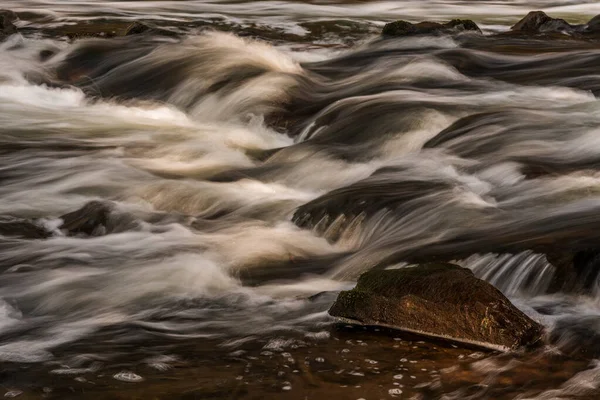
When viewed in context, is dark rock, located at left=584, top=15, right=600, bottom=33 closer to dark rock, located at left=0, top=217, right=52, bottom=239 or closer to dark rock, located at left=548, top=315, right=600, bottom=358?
dark rock, located at left=0, top=217, right=52, bottom=239

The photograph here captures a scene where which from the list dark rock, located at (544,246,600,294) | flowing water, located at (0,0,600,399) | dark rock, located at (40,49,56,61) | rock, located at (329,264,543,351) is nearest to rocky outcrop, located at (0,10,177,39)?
flowing water, located at (0,0,600,399)

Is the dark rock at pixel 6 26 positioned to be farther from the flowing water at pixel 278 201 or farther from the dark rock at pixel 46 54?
the dark rock at pixel 46 54

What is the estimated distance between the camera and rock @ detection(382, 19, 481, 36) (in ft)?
44.5

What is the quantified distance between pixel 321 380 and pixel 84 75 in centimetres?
861

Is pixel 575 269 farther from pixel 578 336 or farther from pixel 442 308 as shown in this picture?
pixel 442 308

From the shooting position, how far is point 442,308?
472 centimetres

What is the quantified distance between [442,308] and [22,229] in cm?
338

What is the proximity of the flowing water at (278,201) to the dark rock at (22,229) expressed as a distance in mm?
79

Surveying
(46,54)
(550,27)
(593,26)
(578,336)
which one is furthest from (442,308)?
(593,26)

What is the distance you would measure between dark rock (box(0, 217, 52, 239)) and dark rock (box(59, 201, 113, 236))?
0.14 metres

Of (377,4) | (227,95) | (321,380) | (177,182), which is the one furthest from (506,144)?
(377,4)

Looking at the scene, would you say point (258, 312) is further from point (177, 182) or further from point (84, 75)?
point (84, 75)

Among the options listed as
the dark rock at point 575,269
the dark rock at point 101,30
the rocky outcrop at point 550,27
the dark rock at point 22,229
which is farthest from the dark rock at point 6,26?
the dark rock at point 575,269

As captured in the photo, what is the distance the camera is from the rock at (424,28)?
44.5 ft
